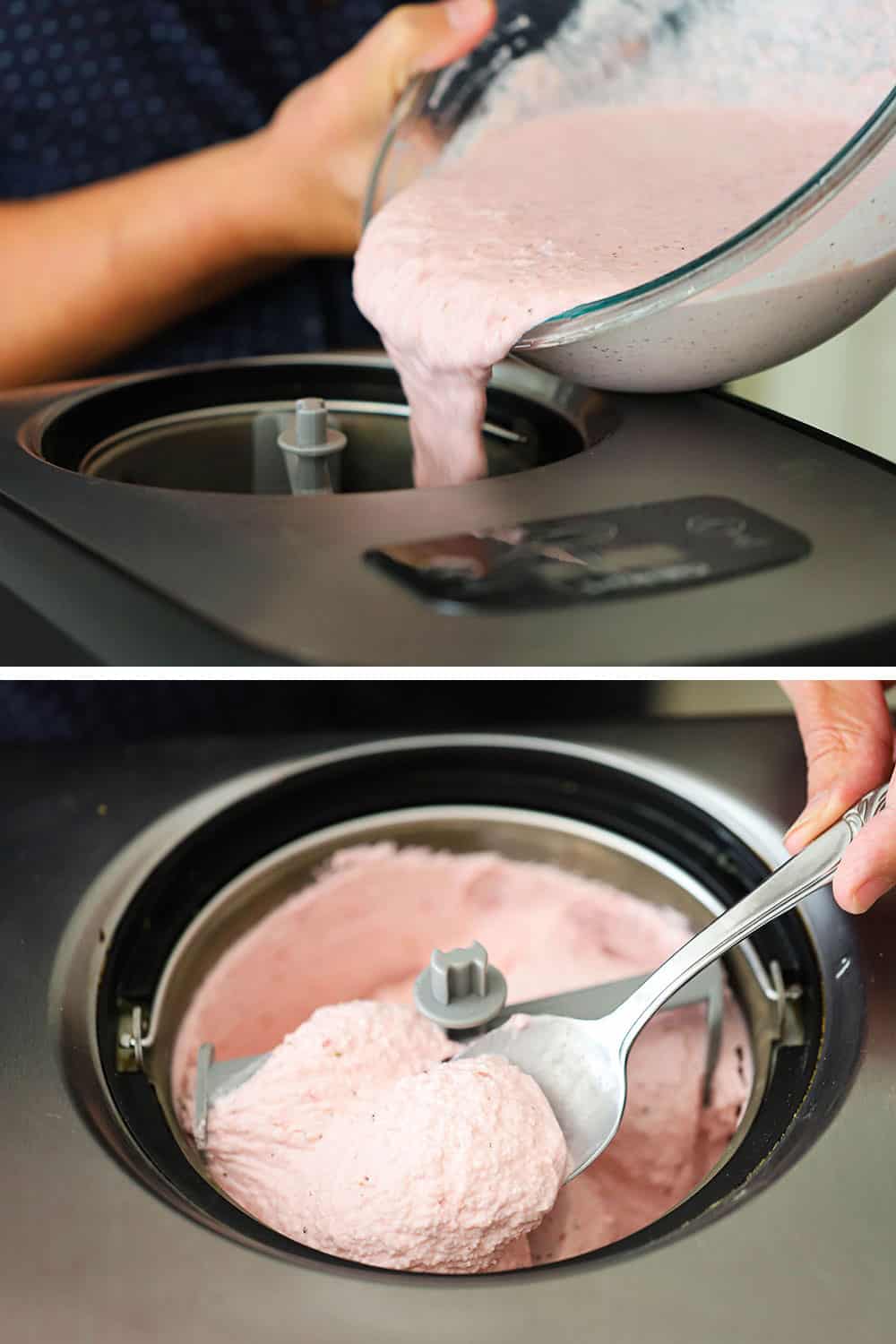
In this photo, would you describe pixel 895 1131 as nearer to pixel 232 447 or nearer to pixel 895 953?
pixel 895 953

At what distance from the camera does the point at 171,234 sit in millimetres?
920

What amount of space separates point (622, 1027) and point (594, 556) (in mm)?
259

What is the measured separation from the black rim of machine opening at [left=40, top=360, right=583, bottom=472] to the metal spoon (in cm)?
24

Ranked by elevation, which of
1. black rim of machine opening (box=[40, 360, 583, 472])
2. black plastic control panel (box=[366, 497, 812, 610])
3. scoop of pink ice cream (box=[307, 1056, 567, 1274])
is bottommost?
scoop of pink ice cream (box=[307, 1056, 567, 1274])

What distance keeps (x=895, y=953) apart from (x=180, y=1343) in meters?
0.39

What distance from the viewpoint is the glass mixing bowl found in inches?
18.8

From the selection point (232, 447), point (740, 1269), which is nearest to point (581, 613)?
point (740, 1269)

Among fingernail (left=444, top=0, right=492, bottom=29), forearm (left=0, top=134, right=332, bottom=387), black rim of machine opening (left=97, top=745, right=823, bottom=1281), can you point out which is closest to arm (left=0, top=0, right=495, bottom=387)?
forearm (left=0, top=134, right=332, bottom=387)

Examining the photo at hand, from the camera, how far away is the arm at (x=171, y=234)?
2.89ft

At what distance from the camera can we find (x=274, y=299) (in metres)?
1.01

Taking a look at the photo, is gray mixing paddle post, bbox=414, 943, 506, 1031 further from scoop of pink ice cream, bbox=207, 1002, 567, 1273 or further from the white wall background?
the white wall background

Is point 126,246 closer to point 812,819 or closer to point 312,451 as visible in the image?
point 312,451

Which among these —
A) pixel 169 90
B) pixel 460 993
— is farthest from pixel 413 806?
pixel 169 90

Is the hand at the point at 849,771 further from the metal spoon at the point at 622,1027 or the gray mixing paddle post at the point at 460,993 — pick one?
the gray mixing paddle post at the point at 460,993
